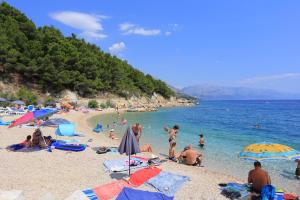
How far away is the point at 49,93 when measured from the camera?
5306cm

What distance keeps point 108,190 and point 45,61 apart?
158 ft

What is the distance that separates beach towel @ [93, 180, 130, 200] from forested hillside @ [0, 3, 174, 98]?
154 ft

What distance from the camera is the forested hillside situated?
164 ft

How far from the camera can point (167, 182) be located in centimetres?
888

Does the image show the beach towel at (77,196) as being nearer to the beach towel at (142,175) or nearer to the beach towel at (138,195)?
the beach towel at (138,195)

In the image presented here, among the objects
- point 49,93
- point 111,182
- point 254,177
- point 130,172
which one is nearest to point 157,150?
point 130,172

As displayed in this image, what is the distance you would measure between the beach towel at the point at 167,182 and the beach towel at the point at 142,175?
197mm

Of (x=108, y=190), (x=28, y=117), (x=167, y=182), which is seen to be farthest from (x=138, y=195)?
(x=28, y=117)

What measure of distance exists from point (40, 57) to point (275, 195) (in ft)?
169

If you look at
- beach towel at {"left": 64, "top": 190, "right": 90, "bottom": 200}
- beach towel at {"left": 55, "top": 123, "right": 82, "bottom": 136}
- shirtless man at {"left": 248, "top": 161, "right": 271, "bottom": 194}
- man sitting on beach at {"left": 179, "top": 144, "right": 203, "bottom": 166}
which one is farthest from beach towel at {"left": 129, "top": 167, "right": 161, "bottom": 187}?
beach towel at {"left": 55, "top": 123, "right": 82, "bottom": 136}

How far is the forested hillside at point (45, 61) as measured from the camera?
4994 centimetres

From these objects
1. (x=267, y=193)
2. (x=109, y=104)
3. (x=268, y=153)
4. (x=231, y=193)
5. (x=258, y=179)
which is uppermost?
(x=109, y=104)

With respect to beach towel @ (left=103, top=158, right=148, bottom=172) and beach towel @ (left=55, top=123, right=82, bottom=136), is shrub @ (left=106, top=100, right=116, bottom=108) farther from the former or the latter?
beach towel @ (left=103, top=158, right=148, bottom=172)

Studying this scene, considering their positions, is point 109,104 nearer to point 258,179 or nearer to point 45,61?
point 45,61
